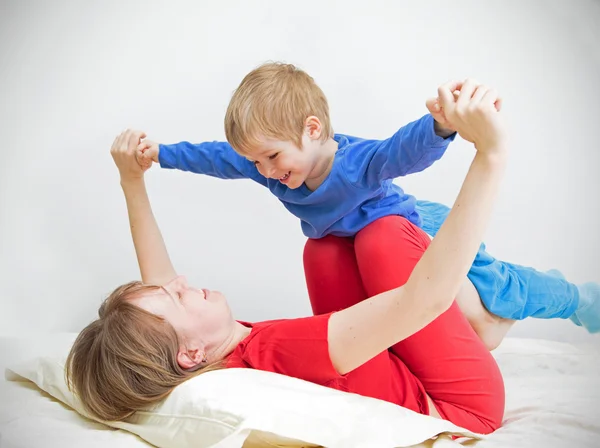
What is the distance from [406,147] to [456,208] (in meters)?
0.20

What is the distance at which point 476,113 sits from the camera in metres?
0.90

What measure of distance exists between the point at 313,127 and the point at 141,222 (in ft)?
1.18

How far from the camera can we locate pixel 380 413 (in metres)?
1.03

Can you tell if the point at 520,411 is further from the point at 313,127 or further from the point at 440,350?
the point at 313,127

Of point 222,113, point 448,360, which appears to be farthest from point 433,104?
point 222,113

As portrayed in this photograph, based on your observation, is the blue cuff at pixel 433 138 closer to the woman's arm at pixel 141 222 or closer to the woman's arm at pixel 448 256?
the woman's arm at pixel 448 256

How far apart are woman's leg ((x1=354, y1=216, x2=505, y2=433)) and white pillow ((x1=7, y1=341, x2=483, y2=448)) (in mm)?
127

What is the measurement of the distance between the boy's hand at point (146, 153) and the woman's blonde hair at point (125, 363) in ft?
1.26

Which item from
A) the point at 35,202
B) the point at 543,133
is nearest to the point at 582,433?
the point at 543,133

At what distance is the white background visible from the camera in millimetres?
1338

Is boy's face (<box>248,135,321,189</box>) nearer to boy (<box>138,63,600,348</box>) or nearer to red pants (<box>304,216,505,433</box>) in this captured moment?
boy (<box>138,63,600,348</box>)

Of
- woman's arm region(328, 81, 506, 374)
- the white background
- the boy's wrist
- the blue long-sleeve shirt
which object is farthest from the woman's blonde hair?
the white background

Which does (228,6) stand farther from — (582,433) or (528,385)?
(582,433)

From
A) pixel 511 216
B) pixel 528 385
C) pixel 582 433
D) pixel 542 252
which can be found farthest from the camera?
pixel 511 216
